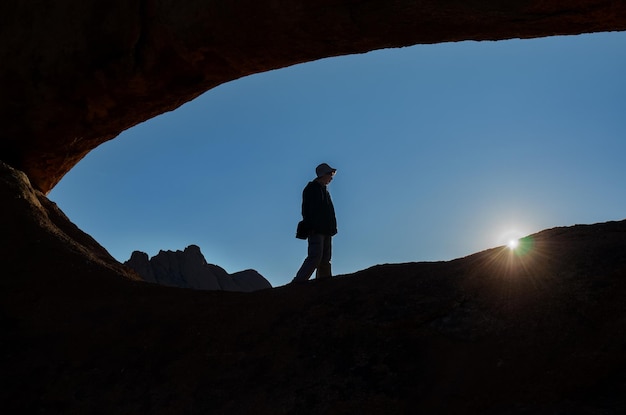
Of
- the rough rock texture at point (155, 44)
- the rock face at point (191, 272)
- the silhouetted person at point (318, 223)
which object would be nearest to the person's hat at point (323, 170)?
the silhouetted person at point (318, 223)

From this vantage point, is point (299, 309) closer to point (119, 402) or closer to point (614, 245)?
point (119, 402)

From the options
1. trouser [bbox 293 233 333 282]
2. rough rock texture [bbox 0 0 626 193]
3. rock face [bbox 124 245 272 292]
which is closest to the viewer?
rough rock texture [bbox 0 0 626 193]

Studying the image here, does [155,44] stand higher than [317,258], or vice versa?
[155,44]

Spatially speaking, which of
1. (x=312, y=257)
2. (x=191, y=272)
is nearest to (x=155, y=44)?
(x=312, y=257)

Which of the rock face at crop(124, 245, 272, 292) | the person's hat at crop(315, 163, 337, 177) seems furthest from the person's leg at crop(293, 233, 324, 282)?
the rock face at crop(124, 245, 272, 292)

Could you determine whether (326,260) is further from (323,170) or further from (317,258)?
(323,170)

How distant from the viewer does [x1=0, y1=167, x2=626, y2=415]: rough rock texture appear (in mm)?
3467

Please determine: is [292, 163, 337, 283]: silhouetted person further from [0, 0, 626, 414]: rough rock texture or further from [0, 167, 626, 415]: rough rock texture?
[0, 167, 626, 415]: rough rock texture

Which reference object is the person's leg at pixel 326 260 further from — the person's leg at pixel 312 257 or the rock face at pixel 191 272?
the rock face at pixel 191 272

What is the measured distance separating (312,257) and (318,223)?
1.50 feet

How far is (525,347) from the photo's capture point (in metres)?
3.68

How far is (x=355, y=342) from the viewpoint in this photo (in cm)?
429

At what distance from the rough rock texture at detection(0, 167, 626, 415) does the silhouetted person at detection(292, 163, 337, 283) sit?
2169 mm

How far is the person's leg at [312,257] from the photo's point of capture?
310 inches
